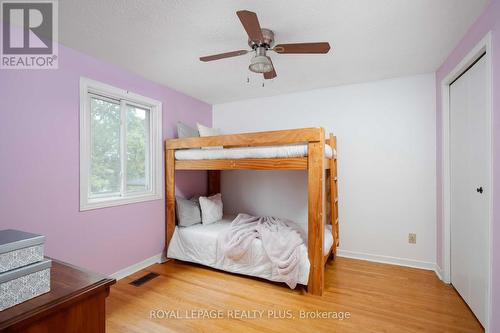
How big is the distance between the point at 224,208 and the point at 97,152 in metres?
1.98

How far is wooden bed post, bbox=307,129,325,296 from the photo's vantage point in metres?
2.06

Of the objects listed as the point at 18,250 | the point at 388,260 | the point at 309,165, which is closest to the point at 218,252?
the point at 309,165

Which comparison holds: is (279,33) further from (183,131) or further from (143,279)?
(143,279)

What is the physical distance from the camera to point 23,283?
83cm

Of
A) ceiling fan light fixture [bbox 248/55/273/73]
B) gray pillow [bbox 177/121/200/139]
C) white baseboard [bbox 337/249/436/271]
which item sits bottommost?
white baseboard [bbox 337/249/436/271]

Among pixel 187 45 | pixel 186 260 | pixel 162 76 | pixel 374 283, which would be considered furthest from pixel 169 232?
pixel 374 283

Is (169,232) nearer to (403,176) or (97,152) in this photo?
(97,152)

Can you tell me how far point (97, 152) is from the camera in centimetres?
231

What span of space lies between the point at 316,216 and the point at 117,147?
2186mm

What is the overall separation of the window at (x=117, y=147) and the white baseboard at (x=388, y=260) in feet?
8.13

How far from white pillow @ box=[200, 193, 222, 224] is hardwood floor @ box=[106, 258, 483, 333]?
0.64 meters

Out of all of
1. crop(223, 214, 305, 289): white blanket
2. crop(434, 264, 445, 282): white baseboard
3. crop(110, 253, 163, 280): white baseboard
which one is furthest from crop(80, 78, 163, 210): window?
crop(434, 264, 445, 282): white baseboard

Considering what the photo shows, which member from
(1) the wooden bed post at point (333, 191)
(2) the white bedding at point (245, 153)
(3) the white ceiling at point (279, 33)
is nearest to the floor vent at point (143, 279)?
(2) the white bedding at point (245, 153)

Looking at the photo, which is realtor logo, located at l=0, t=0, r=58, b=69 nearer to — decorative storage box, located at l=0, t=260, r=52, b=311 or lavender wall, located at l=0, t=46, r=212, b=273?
lavender wall, located at l=0, t=46, r=212, b=273
